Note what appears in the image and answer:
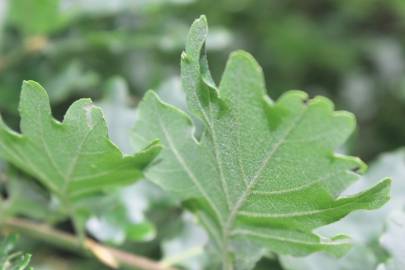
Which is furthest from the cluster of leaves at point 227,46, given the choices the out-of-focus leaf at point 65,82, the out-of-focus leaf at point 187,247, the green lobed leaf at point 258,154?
the green lobed leaf at point 258,154

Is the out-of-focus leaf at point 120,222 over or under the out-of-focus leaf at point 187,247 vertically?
over

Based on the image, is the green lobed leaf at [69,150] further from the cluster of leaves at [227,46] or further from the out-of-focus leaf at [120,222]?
the cluster of leaves at [227,46]

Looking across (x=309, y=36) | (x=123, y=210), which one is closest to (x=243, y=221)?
(x=123, y=210)

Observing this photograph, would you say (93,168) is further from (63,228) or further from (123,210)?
(63,228)

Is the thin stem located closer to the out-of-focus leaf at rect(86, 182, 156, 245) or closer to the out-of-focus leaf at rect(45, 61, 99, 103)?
the out-of-focus leaf at rect(86, 182, 156, 245)

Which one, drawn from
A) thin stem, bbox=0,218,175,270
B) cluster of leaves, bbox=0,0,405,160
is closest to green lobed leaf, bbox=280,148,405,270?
thin stem, bbox=0,218,175,270

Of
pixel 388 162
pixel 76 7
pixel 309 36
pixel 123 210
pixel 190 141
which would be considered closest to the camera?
pixel 190 141

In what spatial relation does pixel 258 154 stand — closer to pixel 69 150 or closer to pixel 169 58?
pixel 69 150
